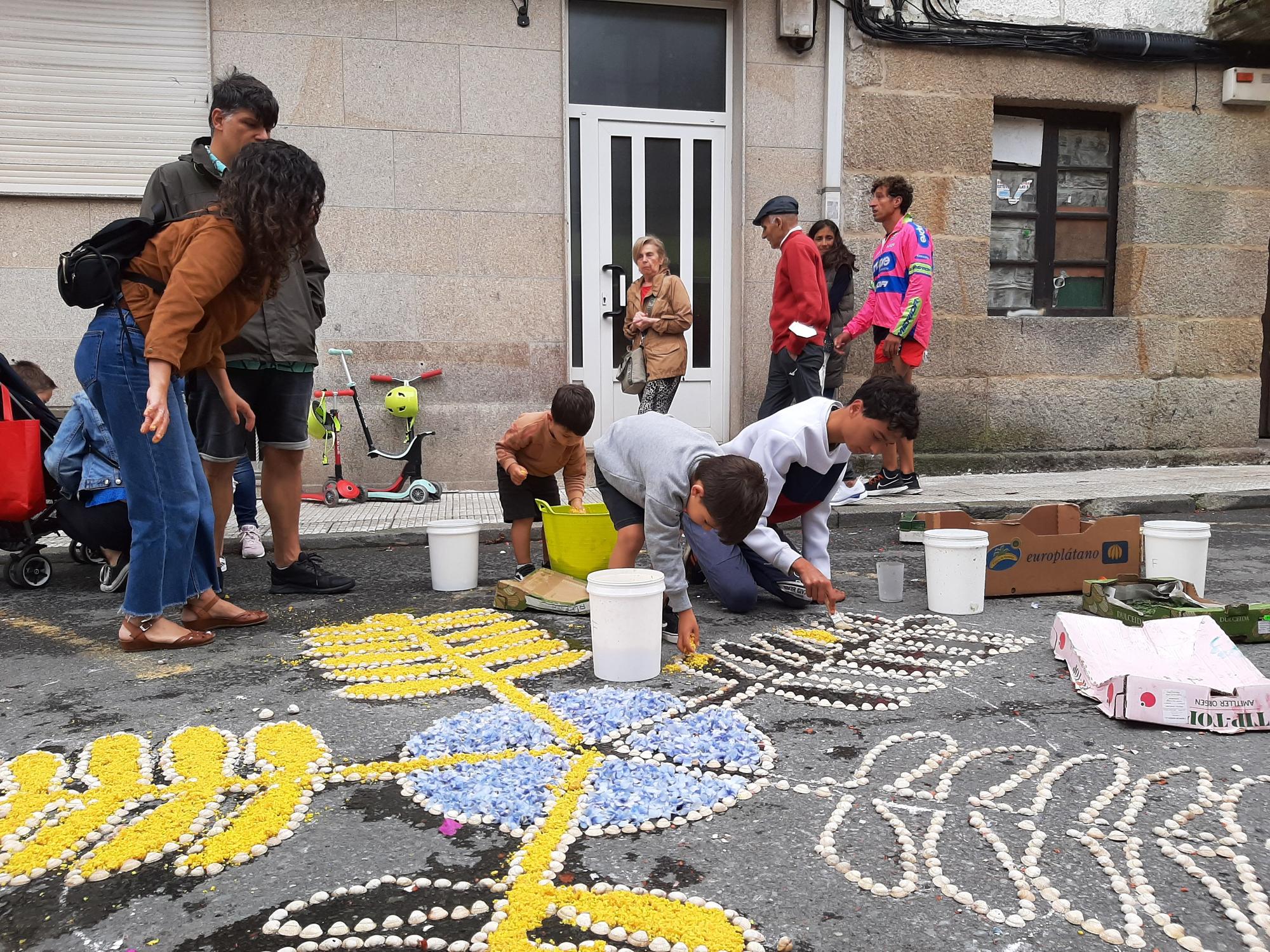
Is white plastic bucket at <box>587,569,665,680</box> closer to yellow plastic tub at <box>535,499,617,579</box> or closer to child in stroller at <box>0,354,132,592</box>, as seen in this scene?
yellow plastic tub at <box>535,499,617,579</box>

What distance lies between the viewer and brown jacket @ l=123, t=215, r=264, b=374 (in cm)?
302

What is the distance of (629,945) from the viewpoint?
5.42ft

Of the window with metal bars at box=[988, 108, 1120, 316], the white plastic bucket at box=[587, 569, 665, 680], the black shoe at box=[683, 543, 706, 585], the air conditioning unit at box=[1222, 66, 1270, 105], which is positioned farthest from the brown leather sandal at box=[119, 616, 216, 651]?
the air conditioning unit at box=[1222, 66, 1270, 105]

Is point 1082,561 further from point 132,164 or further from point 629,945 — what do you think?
point 132,164

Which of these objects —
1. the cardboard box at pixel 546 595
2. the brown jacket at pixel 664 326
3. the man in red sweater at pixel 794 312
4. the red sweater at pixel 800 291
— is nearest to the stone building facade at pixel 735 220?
the brown jacket at pixel 664 326

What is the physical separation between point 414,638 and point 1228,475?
6.95 m

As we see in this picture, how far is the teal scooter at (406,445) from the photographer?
670 centimetres

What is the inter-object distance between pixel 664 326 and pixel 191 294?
12.4 feet

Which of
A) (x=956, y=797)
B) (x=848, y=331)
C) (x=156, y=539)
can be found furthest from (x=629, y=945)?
(x=848, y=331)

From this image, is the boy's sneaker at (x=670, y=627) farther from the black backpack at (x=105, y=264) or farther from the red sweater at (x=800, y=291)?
the red sweater at (x=800, y=291)

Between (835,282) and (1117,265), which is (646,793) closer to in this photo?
(835,282)

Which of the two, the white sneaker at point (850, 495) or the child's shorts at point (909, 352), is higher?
the child's shorts at point (909, 352)

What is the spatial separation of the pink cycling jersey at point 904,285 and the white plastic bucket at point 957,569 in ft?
9.39

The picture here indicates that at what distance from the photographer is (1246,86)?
26.9 feet
